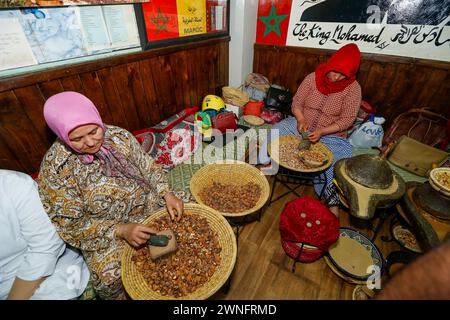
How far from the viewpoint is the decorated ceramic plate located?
1.68m

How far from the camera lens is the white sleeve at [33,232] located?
3.35 feet

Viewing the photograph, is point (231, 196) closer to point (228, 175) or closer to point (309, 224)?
point (228, 175)

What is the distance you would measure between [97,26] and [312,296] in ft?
9.59

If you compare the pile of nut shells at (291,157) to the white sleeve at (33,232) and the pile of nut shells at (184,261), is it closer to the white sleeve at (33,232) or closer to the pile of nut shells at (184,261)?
the pile of nut shells at (184,261)

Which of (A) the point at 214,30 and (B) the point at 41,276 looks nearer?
(B) the point at 41,276

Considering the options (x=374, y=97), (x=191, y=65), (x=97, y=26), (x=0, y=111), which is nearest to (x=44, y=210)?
(x=0, y=111)

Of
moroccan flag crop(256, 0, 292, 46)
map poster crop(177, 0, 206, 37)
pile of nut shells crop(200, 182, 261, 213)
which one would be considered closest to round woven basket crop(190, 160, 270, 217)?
pile of nut shells crop(200, 182, 261, 213)

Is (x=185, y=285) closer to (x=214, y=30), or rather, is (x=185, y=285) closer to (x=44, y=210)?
(x=44, y=210)

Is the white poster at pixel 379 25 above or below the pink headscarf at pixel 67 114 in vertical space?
above

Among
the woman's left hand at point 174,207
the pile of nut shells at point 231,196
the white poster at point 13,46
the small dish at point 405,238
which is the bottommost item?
the small dish at point 405,238

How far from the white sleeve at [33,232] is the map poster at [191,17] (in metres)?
2.35

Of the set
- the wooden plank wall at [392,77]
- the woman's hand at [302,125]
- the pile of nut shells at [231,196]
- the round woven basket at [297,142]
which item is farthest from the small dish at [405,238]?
the wooden plank wall at [392,77]

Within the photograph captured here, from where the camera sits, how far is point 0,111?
1446mm

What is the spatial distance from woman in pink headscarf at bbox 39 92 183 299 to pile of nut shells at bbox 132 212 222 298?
10 centimetres
